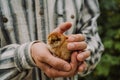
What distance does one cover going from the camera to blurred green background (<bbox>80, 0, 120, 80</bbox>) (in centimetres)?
441

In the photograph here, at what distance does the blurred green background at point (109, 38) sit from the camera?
174 inches

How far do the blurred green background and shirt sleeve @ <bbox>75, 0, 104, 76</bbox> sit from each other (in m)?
2.25

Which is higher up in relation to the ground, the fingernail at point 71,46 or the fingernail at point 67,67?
the fingernail at point 71,46

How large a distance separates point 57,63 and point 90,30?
1.76 feet

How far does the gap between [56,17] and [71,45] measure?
39cm

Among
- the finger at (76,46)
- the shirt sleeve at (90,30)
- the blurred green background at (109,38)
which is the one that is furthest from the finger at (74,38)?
the blurred green background at (109,38)

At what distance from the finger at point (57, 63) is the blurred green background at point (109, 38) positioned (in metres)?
2.78

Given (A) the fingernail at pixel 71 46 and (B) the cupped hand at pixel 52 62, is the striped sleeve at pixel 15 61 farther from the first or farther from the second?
(A) the fingernail at pixel 71 46

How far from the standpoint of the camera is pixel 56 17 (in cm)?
196

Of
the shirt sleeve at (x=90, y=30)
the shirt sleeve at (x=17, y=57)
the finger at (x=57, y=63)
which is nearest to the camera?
the finger at (x=57, y=63)

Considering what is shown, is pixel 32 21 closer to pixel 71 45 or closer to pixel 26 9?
pixel 26 9

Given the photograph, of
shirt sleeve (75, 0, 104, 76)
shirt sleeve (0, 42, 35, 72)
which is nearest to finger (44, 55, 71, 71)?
shirt sleeve (0, 42, 35, 72)

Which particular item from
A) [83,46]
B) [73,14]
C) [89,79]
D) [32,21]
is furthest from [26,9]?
[89,79]

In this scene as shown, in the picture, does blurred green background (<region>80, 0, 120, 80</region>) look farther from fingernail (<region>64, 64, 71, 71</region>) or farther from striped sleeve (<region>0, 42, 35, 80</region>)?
fingernail (<region>64, 64, 71, 71</region>)
